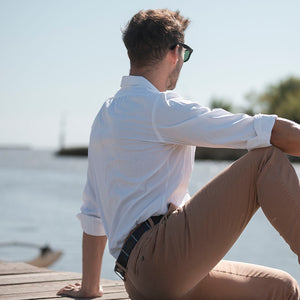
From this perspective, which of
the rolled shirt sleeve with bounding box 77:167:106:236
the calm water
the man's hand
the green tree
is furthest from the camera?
the green tree

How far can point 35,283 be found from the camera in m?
3.40

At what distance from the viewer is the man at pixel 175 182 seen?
208cm

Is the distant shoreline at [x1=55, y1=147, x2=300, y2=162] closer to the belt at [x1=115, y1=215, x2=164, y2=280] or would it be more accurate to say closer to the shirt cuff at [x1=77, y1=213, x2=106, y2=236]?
the shirt cuff at [x1=77, y1=213, x2=106, y2=236]

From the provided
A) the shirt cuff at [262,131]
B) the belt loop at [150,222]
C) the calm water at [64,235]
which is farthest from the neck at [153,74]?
the calm water at [64,235]

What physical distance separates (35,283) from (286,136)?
76.1 inches

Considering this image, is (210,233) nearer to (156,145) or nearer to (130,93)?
(156,145)

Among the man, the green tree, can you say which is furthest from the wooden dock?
the green tree

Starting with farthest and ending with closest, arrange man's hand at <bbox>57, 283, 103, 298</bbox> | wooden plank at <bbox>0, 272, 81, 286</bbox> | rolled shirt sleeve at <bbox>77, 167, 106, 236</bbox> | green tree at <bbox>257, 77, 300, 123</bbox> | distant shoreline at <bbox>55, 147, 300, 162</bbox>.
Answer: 1. green tree at <bbox>257, 77, 300, 123</bbox>
2. distant shoreline at <bbox>55, 147, 300, 162</bbox>
3. wooden plank at <bbox>0, 272, 81, 286</bbox>
4. man's hand at <bbox>57, 283, 103, 298</bbox>
5. rolled shirt sleeve at <bbox>77, 167, 106, 236</bbox>

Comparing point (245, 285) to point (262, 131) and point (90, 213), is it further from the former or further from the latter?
point (90, 213)

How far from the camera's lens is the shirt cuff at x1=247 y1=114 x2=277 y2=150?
82.6 inches

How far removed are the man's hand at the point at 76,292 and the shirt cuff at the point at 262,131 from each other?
1.36 m

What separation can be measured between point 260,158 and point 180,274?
1.72 feet

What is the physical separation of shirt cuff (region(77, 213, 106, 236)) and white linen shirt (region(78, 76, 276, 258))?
370 millimetres

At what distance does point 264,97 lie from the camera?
5750cm
